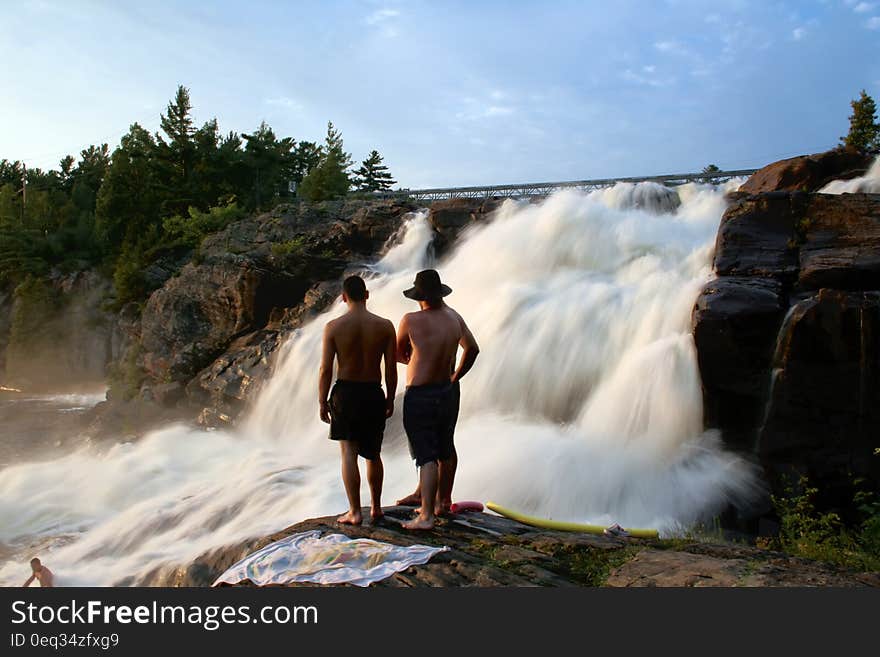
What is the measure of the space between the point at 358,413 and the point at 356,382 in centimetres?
25

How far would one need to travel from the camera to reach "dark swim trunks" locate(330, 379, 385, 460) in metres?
5.80

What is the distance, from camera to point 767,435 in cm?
912

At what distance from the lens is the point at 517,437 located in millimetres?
10445

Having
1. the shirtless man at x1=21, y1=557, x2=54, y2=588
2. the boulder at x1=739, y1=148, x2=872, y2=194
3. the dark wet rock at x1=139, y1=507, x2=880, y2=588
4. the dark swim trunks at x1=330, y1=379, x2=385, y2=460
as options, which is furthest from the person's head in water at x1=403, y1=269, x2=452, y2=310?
the boulder at x1=739, y1=148, x2=872, y2=194

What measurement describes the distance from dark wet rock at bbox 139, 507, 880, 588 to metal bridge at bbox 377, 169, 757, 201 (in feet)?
55.5

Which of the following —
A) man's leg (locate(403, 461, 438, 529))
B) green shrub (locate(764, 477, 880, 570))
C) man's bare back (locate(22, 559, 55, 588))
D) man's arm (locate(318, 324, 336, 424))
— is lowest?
man's bare back (locate(22, 559, 55, 588))

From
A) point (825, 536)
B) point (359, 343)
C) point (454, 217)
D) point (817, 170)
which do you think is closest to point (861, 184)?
point (817, 170)

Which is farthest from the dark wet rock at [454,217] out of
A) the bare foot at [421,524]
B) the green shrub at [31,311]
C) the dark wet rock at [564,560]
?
the green shrub at [31,311]

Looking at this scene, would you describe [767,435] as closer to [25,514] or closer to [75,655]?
[75,655]

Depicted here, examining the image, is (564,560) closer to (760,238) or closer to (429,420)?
(429,420)

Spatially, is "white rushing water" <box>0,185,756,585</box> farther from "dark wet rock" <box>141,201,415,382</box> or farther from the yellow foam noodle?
"dark wet rock" <box>141,201,415,382</box>

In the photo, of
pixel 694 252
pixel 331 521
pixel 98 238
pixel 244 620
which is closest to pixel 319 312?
pixel 694 252

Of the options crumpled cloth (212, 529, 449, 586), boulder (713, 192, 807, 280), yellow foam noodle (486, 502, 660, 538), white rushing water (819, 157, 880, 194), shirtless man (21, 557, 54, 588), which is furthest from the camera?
white rushing water (819, 157, 880, 194)

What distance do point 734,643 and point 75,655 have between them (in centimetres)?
384
